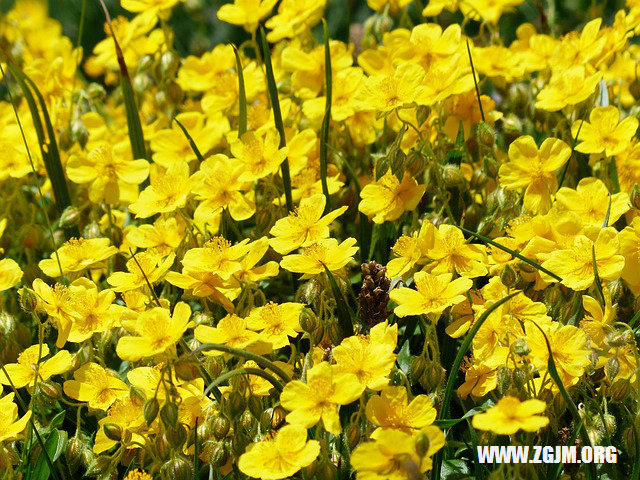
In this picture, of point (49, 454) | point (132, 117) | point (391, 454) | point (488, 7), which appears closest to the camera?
point (391, 454)

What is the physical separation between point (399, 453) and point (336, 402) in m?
0.14

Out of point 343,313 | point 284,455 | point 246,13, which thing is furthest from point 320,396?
point 246,13

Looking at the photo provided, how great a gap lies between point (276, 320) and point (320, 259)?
15 centimetres

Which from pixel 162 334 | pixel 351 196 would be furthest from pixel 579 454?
pixel 351 196

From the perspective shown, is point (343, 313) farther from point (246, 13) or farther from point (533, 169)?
point (246, 13)

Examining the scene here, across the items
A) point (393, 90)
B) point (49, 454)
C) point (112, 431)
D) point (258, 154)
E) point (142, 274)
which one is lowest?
point (49, 454)

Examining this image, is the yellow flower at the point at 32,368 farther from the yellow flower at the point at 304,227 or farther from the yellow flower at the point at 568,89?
the yellow flower at the point at 568,89

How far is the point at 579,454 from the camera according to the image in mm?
1547

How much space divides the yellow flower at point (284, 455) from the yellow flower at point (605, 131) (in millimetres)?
946

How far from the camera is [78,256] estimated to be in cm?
194

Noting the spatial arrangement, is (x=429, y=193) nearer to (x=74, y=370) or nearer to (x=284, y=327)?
(x=284, y=327)

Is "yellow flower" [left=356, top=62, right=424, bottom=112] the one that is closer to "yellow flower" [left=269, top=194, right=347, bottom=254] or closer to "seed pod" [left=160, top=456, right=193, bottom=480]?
"yellow flower" [left=269, top=194, right=347, bottom=254]

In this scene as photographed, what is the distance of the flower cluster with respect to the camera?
58.7 inches

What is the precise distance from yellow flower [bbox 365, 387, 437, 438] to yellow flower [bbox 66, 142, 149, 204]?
0.93 m
